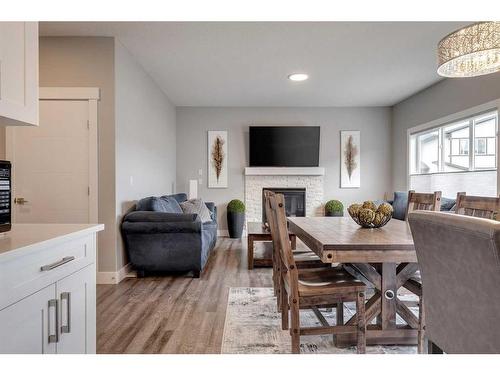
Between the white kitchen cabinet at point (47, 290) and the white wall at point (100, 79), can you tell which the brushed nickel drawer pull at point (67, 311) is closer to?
the white kitchen cabinet at point (47, 290)

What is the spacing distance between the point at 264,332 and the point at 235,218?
4.31m

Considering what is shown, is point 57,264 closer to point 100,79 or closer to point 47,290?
point 47,290

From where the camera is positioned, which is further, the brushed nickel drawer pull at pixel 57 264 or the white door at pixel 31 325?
the brushed nickel drawer pull at pixel 57 264

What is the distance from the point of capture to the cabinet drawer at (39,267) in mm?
1006

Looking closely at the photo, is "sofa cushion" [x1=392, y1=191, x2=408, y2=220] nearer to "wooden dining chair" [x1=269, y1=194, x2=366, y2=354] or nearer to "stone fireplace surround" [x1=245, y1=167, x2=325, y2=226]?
"stone fireplace surround" [x1=245, y1=167, x2=325, y2=226]

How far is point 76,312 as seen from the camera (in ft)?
4.66

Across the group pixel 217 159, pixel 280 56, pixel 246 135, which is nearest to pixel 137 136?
pixel 280 56

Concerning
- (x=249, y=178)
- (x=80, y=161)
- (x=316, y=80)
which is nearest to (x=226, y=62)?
(x=316, y=80)

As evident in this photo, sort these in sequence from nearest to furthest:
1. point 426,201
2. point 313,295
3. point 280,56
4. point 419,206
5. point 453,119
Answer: point 313,295, point 426,201, point 419,206, point 280,56, point 453,119

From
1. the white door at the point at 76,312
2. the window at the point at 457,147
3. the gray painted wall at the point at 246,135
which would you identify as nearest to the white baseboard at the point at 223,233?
the gray painted wall at the point at 246,135

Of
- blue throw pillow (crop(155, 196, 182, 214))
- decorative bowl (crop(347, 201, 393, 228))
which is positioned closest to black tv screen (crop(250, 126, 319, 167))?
blue throw pillow (crop(155, 196, 182, 214))

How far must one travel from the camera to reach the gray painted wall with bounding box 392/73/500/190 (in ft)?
14.0

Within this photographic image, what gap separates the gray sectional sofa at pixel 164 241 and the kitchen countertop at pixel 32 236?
2.04 meters
